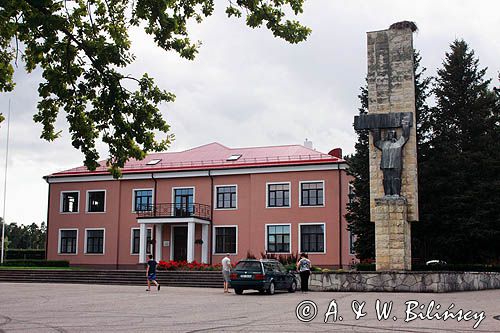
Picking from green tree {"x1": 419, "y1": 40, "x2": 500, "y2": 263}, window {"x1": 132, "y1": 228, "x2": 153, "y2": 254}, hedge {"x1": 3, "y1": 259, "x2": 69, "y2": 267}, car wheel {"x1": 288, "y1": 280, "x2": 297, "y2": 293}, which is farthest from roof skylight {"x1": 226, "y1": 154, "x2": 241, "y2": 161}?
car wheel {"x1": 288, "y1": 280, "x2": 297, "y2": 293}

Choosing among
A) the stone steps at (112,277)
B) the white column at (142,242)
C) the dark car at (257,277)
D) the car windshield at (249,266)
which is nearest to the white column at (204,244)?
the white column at (142,242)

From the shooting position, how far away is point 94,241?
4475cm

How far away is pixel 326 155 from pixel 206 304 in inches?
954

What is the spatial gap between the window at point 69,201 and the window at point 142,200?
4.93 meters

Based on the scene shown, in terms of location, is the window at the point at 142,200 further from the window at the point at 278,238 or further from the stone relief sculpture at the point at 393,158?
the stone relief sculpture at the point at 393,158

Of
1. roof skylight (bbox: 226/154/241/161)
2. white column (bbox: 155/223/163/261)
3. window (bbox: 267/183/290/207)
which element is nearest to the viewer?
window (bbox: 267/183/290/207)

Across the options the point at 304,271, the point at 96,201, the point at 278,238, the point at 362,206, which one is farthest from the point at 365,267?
the point at 96,201

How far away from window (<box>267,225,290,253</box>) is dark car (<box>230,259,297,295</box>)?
53.3ft

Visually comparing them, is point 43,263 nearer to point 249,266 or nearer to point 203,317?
point 249,266

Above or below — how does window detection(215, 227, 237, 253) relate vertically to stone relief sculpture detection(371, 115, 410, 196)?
below

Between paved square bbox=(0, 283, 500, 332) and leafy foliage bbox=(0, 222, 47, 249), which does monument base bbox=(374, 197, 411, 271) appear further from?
leafy foliage bbox=(0, 222, 47, 249)

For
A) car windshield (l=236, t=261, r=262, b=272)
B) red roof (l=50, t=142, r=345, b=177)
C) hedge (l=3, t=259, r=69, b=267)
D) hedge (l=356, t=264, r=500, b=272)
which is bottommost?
hedge (l=3, t=259, r=69, b=267)

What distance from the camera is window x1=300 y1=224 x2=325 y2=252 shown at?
38.9 m

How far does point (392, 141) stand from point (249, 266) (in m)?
7.80
